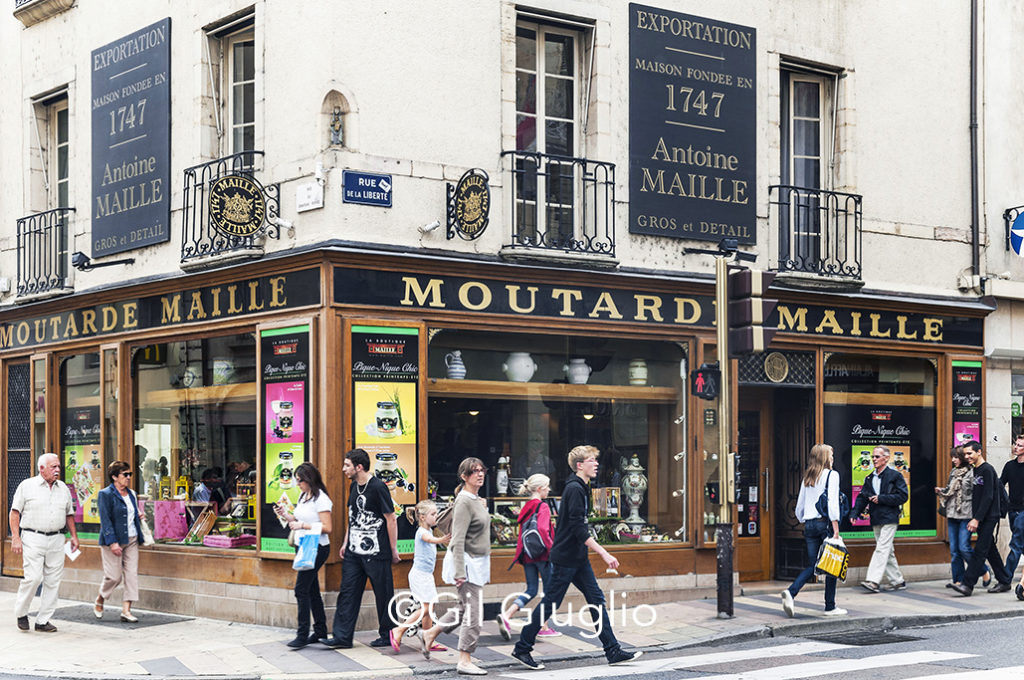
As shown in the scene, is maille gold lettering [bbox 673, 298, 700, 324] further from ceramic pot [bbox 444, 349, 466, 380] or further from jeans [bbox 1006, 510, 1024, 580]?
jeans [bbox 1006, 510, 1024, 580]

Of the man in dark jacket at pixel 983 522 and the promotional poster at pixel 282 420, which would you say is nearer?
→ the promotional poster at pixel 282 420

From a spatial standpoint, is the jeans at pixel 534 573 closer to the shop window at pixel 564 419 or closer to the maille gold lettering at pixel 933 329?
the shop window at pixel 564 419

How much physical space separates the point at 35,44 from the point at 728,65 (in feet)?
28.6

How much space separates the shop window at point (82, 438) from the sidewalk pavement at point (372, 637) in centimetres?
134

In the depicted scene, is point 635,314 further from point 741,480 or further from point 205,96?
point 205,96

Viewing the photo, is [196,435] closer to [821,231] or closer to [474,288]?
[474,288]

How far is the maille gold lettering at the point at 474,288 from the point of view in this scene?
13.0 m

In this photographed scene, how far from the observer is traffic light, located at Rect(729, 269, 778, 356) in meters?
12.5

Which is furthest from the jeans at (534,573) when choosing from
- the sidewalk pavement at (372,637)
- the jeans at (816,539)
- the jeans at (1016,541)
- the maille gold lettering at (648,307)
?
the jeans at (1016,541)

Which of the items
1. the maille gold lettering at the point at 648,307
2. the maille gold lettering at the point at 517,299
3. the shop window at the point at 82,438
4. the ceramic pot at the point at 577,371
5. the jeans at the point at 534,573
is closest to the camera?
the jeans at the point at 534,573

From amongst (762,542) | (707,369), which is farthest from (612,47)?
(762,542)

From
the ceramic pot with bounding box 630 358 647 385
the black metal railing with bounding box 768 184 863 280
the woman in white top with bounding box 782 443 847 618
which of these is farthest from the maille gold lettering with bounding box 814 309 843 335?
the woman in white top with bounding box 782 443 847 618

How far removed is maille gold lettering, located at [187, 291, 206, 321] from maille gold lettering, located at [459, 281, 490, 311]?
9.41 feet

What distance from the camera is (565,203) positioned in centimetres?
1377
